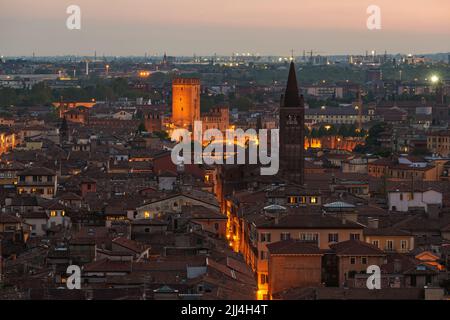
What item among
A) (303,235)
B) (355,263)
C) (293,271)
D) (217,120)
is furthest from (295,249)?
(217,120)

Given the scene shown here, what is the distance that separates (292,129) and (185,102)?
54.7 meters

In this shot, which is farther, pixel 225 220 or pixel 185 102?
pixel 185 102

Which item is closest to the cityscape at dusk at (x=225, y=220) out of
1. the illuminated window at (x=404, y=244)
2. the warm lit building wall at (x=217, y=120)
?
the illuminated window at (x=404, y=244)

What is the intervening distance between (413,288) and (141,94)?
11736cm

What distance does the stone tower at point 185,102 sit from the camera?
96250mm

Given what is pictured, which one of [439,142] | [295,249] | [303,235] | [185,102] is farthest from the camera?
[185,102]

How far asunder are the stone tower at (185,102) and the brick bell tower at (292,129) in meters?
48.5

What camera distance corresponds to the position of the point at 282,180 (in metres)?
42.2

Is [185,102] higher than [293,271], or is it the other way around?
[293,271]

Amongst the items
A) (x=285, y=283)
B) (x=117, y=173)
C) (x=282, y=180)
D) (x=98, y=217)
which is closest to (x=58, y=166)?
(x=117, y=173)

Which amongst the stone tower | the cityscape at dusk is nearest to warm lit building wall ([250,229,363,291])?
the cityscape at dusk

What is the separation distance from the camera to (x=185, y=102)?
99.6m

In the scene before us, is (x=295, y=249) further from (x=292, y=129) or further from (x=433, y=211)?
(x=292, y=129)

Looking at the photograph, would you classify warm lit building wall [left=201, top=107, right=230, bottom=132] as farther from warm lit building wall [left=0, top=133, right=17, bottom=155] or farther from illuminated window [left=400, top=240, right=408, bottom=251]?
illuminated window [left=400, top=240, right=408, bottom=251]
